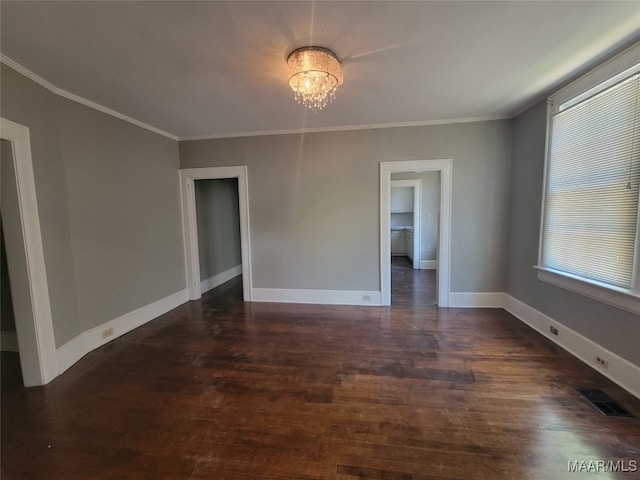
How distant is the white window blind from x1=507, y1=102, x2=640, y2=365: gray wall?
21cm

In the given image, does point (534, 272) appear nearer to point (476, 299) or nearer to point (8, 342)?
point (476, 299)

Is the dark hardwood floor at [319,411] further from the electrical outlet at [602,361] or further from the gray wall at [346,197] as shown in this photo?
the gray wall at [346,197]

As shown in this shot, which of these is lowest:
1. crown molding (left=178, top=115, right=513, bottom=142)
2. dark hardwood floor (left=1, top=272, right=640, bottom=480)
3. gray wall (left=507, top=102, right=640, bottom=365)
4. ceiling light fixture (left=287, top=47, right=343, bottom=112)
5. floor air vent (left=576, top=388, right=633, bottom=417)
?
dark hardwood floor (left=1, top=272, right=640, bottom=480)

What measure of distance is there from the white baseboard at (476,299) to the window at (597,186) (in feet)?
3.14

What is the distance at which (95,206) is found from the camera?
9.28ft

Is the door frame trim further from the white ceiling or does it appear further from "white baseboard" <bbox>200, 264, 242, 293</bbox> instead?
"white baseboard" <bbox>200, 264, 242, 293</bbox>

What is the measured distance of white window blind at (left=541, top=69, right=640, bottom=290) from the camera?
1.96 meters

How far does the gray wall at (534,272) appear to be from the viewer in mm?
2045

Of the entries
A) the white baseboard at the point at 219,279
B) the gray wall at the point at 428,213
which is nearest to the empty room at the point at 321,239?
the white baseboard at the point at 219,279

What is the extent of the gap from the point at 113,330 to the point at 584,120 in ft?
17.3

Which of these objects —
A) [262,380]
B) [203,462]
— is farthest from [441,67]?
[203,462]

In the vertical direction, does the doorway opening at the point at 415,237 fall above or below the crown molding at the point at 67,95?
below

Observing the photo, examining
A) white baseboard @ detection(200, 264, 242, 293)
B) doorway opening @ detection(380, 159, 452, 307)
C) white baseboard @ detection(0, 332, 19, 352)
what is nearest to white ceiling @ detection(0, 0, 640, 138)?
doorway opening @ detection(380, 159, 452, 307)

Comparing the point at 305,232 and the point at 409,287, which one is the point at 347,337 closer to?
the point at 305,232
